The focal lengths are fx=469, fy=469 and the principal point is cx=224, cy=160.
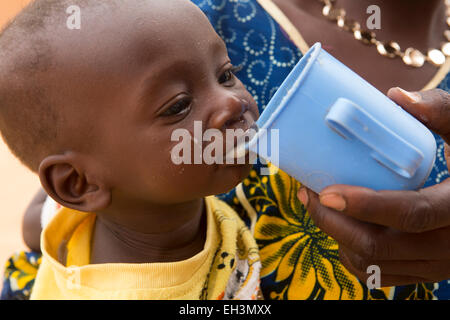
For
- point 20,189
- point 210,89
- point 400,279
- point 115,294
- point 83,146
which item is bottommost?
point 20,189

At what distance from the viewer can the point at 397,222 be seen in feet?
2.34

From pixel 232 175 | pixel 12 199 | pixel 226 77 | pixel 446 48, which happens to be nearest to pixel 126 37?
pixel 226 77

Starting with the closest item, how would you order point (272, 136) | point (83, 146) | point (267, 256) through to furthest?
point (272, 136) < point (83, 146) < point (267, 256)

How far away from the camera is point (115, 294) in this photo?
97 centimetres

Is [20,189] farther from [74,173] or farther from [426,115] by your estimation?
[426,115]

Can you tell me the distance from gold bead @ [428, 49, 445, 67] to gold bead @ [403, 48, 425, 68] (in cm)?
2

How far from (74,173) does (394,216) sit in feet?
1.97

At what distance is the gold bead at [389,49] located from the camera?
126 centimetres

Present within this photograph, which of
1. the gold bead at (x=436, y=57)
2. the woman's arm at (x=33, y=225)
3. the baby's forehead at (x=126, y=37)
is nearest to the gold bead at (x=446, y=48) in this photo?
the gold bead at (x=436, y=57)

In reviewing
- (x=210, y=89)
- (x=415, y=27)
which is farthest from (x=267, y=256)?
(x=415, y=27)

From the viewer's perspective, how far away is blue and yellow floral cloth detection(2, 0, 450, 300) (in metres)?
1.06

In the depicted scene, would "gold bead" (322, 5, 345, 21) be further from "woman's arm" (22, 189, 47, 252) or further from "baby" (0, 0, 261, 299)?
"woman's arm" (22, 189, 47, 252)

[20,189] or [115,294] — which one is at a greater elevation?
[115,294]

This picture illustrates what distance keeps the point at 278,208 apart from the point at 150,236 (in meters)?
0.31
